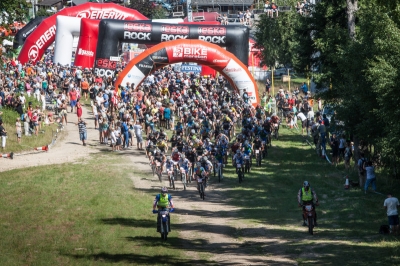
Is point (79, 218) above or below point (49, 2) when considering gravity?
below

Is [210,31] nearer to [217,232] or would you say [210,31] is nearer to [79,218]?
[79,218]

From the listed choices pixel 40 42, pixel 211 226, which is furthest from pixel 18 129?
pixel 40 42

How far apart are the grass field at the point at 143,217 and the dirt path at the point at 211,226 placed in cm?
13

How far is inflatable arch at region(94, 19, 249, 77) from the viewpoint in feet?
178

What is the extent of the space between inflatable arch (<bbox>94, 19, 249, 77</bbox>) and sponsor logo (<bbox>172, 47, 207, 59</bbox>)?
3.45 metres

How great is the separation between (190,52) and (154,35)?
4.16m

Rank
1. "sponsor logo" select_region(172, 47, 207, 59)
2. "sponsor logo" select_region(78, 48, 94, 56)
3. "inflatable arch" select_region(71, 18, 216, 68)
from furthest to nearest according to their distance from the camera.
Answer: "sponsor logo" select_region(78, 48, 94, 56), "inflatable arch" select_region(71, 18, 216, 68), "sponsor logo" select_region(172, 47, 207, 59)

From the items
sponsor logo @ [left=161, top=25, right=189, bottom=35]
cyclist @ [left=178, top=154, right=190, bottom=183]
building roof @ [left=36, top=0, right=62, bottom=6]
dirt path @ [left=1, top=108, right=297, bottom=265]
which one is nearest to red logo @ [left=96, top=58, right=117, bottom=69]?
sponsor logo @ [left=161, top=25, right=189, bottom=35]

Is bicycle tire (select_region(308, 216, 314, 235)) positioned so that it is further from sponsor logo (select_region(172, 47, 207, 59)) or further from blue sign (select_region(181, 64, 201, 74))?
blue sign (select_region(181, 64, 201, 74))

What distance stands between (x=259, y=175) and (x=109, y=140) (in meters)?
9.84

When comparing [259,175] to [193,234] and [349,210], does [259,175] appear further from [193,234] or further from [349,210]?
[193,234]

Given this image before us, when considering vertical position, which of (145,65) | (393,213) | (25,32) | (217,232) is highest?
(25,32)

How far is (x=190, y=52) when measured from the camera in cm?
5188

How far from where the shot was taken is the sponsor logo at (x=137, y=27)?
54.3 metres
